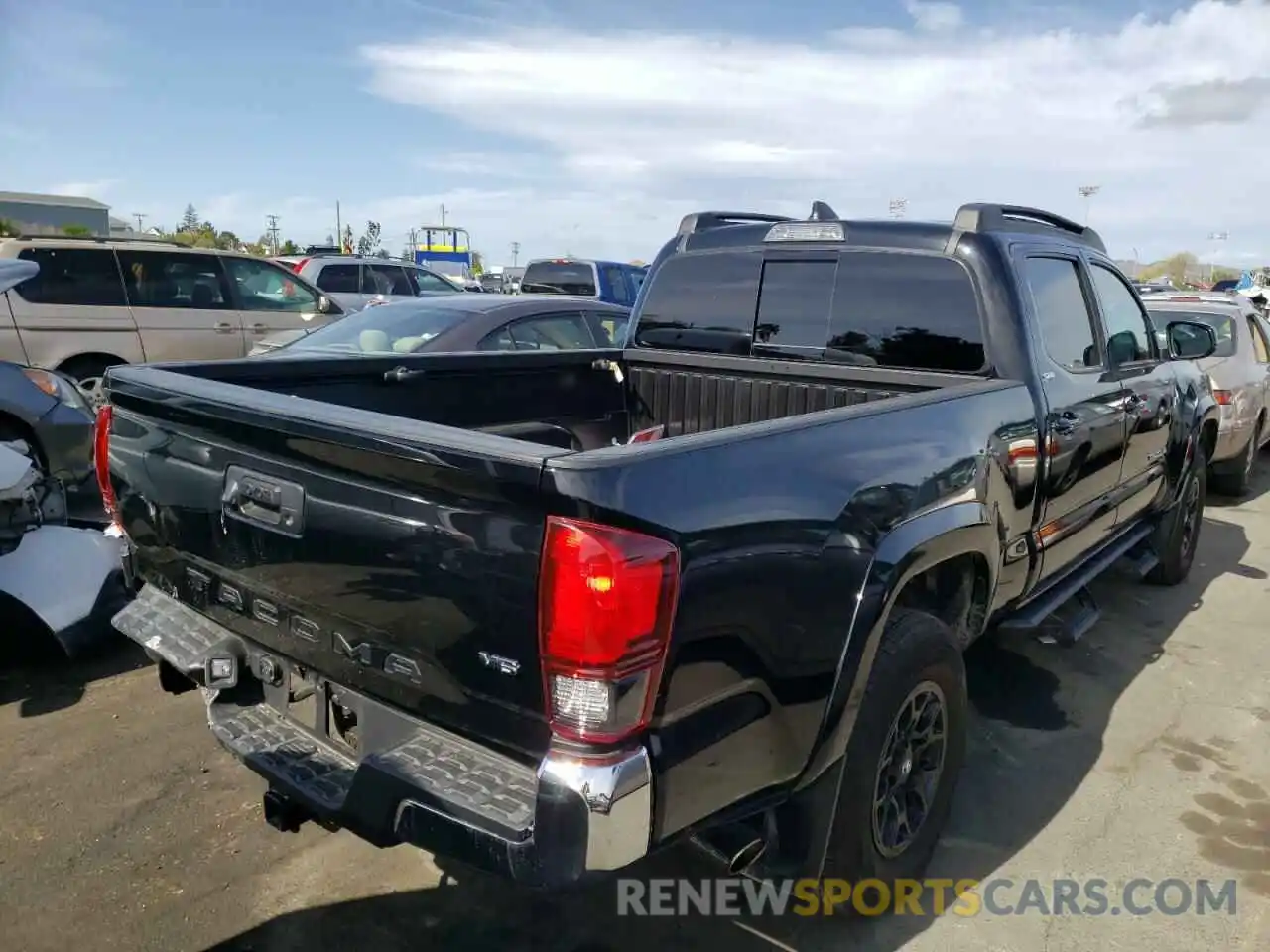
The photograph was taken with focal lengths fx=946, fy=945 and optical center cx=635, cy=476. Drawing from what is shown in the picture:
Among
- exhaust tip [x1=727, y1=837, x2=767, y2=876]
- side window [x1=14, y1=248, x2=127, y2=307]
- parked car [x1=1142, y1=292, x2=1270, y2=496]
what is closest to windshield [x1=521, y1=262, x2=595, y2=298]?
side window [x1=14, y1=248, x2=127, y2=307]

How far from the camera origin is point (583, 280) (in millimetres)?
15094

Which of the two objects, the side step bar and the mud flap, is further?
the mud flap

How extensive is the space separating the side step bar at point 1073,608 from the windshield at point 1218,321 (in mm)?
3850

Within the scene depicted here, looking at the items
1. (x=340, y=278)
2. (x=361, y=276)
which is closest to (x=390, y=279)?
(x=361, y=276)

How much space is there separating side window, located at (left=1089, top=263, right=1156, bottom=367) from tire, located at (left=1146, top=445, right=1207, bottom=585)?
1226 millimetres

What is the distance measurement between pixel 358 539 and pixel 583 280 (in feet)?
43.8

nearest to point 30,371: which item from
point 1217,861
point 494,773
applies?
point 494,773

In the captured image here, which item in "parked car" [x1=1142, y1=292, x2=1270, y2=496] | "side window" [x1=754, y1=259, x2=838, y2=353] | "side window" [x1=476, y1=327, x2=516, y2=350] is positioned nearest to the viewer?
"side window" [x1=754, y1=259, x2=838, y2=353]

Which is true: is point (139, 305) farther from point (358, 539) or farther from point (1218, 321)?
point (1218, 321)

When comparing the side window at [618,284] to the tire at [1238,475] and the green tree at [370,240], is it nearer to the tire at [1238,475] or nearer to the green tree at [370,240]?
the tire at [1238,475]

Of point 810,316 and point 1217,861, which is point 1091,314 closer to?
point 810,316

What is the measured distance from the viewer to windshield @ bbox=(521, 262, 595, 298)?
1503cm

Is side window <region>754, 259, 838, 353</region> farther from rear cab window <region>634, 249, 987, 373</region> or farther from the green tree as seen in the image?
the green tree

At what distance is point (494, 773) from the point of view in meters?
2.05
